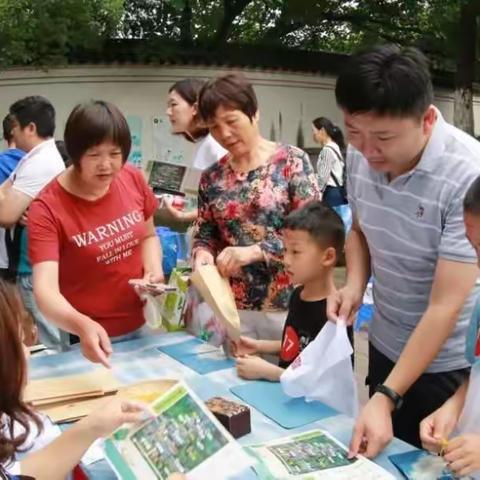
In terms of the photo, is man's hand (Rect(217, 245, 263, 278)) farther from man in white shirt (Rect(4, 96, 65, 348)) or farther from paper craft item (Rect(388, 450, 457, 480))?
Result: man in white shirt (Rect(4, 96, 65, 348))

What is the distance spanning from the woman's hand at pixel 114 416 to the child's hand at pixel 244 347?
27.2 inches

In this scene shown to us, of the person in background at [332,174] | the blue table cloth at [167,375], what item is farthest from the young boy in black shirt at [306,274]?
the person in background at [332,174]

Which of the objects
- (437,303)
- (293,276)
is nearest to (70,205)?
(293,276)

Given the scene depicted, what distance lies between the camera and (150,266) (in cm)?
225

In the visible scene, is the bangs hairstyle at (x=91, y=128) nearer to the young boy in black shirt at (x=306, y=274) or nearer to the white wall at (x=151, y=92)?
the young boy in black shirt at (x=306, y=274)

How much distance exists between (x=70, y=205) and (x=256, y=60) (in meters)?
7.11

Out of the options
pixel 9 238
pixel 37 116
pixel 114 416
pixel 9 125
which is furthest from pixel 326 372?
pixel 9 125

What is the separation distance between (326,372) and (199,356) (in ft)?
1.76

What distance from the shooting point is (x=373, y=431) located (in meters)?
1.37

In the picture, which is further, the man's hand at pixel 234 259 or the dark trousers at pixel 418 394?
the man's hand at pixel 234 259

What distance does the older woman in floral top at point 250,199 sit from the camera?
214 centimetres

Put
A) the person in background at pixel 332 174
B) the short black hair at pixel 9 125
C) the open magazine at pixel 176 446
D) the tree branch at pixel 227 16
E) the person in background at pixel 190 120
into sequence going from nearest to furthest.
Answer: the open magazine at pixel 176 446, the person in background at pixel 190 120, the short black hair at pixel 9 125, the person in background at pixel 332 174, the tree branch at pixel 227 16

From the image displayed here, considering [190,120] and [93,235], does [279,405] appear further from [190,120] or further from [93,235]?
[190,120]

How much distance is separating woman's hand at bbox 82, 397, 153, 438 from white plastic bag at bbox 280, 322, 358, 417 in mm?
475
